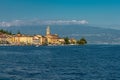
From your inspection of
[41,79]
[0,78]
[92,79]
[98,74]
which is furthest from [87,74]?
[0,78]

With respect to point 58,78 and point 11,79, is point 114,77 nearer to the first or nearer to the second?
point 58,78

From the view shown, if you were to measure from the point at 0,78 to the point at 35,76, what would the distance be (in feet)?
16.0

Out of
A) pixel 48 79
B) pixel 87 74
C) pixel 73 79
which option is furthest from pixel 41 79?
pixel 87 74

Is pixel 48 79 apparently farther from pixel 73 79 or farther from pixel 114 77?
pixel 114 77

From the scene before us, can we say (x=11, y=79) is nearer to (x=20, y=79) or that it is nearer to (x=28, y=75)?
(x=20, y=79)

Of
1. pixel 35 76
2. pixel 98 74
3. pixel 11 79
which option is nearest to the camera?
pixel 11 79

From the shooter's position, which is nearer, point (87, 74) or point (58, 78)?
point (58, 78)

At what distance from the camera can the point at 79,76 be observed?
182 ft

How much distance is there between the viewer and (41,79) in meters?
50.8

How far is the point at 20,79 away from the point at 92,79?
28.6 feet

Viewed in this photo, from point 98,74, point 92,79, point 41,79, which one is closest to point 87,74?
point 98,74

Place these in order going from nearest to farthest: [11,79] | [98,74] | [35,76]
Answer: [11,79] → [35,76] → [98,74]

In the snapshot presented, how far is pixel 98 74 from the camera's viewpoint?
58.2 meters

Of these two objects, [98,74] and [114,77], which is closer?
[114,77]
